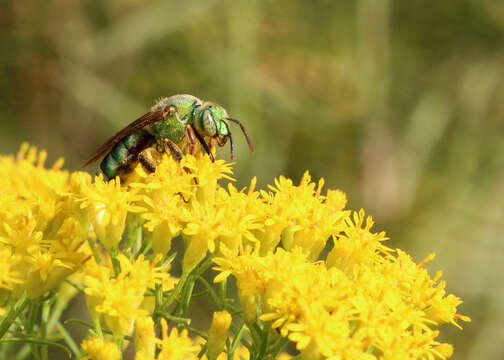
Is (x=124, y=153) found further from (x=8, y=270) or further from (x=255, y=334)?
(x=255, y=334)

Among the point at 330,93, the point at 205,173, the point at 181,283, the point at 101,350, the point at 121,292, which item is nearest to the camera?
the point at 101,350

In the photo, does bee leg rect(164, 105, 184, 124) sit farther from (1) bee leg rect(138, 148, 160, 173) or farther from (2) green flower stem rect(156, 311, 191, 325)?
(2) green flower stem rect(156, 311, 191, 325)

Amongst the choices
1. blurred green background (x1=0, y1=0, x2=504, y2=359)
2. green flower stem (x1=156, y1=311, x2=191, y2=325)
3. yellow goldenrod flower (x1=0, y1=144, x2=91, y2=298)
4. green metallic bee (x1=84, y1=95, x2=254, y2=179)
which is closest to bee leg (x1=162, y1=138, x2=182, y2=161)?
green metallic bee (x1=84, y1=95, x2=254, y2=179)

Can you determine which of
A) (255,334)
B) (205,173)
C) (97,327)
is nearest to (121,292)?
(97,327)

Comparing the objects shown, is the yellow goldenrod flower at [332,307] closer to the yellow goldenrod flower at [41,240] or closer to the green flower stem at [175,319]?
the green flower stem at [175,319]

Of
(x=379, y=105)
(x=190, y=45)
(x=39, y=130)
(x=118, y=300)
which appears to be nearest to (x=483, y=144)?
(x=379, y=105)

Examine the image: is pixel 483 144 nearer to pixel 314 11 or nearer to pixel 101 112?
pixel 314 11
